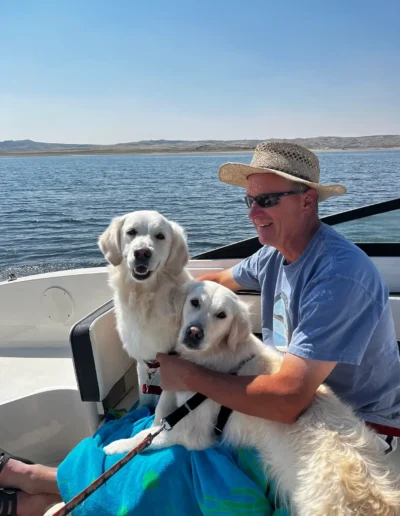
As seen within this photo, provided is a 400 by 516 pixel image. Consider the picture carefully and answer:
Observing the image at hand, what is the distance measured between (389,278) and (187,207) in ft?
43.0

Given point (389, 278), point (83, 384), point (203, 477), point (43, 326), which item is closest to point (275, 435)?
point (203, 477)

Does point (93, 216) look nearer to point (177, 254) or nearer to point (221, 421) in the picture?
point (177, 254)

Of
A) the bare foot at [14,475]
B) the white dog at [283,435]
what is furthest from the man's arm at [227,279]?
the bare foot at [14,475]

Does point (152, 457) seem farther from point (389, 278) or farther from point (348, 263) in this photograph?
point (389, 278)

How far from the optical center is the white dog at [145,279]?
2.55m

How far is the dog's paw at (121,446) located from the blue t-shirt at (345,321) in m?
0.89

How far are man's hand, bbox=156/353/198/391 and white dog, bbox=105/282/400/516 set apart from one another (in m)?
0.05

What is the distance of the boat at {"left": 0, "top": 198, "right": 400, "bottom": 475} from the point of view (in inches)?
107

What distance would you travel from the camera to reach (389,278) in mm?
3643

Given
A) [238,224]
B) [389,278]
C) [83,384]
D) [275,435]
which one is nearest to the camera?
[275,435]

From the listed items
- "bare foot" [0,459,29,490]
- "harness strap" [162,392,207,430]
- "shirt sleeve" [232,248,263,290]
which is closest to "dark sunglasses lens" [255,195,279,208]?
"shirt sleeve" [232,248,263,290]

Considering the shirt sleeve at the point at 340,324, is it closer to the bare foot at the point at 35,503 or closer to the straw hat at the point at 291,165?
the straw hat at the point at 291,165

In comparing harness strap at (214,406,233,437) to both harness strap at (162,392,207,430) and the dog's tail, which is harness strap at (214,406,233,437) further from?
the dog's tail

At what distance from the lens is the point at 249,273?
285 cm
